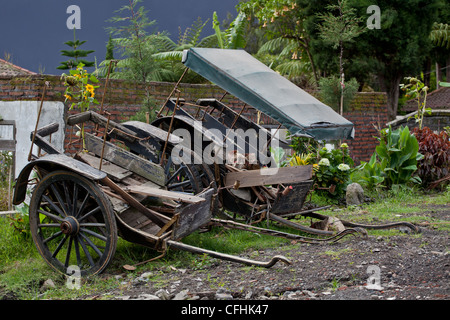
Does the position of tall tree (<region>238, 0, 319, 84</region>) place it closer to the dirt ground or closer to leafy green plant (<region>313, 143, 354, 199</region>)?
leafy green plant (<region>313, 143, 354, 199</region>)

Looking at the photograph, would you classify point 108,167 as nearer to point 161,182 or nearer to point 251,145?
point 161,182

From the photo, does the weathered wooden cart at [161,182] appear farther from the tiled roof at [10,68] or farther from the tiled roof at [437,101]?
the tiled roof at [437,101]

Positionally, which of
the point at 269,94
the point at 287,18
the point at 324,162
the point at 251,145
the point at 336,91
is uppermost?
the point at 287,18

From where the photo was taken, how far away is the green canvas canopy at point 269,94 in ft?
17.7

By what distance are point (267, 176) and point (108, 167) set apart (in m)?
1.78

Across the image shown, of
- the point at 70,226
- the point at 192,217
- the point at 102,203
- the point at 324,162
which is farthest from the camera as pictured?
the point at 324,162

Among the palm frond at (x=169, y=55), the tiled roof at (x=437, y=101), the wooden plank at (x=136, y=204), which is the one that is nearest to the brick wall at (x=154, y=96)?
→ the wooden plank at (x=136, y=204)

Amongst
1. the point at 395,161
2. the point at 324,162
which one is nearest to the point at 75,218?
the point at 324,162

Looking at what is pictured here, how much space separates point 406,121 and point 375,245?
10.9 meters

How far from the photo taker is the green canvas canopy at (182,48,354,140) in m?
5.39

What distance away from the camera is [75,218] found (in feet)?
14.7

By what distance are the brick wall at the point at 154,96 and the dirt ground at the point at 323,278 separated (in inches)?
235
